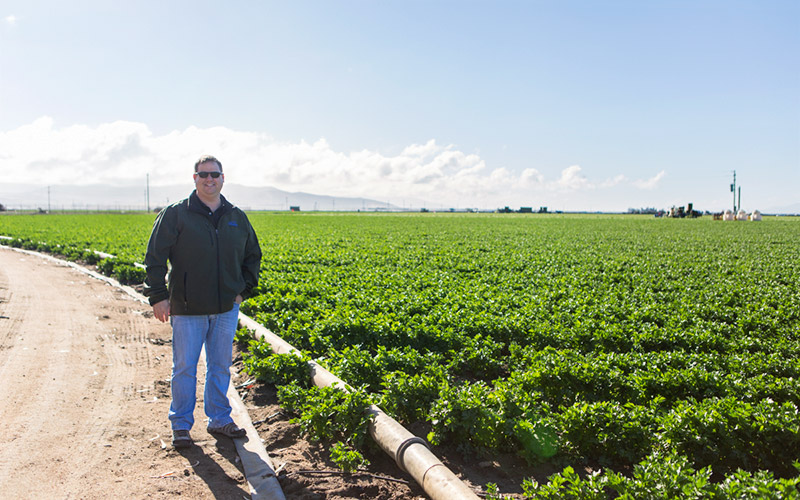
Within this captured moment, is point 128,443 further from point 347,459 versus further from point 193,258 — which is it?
point 347,459

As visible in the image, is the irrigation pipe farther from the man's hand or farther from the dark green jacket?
the man's hand

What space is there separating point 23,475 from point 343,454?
2886mm

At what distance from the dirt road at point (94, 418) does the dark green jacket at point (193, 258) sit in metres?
1.53

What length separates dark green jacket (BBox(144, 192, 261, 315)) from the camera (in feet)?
17.1

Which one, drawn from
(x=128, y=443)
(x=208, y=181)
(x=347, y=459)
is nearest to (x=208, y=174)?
(x=208, y=181)

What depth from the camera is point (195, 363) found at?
5.53 metres

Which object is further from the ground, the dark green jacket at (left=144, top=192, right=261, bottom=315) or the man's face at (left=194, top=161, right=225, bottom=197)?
the man's face at (left=194, top=161, right=225, bottom=197)

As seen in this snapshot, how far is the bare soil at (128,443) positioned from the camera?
185 inches

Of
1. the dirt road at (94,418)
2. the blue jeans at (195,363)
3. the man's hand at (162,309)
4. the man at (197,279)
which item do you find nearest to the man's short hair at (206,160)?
the man at (197,279)

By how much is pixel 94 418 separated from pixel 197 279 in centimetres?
236

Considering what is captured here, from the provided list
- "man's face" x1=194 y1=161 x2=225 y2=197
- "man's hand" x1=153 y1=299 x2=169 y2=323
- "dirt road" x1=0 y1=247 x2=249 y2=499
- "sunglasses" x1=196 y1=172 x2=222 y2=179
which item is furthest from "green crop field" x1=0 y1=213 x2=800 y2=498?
"sunglasses" x1=196 y1=172 x2=222 y2=179

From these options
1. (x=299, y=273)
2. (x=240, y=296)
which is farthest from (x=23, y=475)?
(x=299, y=273)

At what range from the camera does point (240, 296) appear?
5.73 metres

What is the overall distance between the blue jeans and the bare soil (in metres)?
0.31
